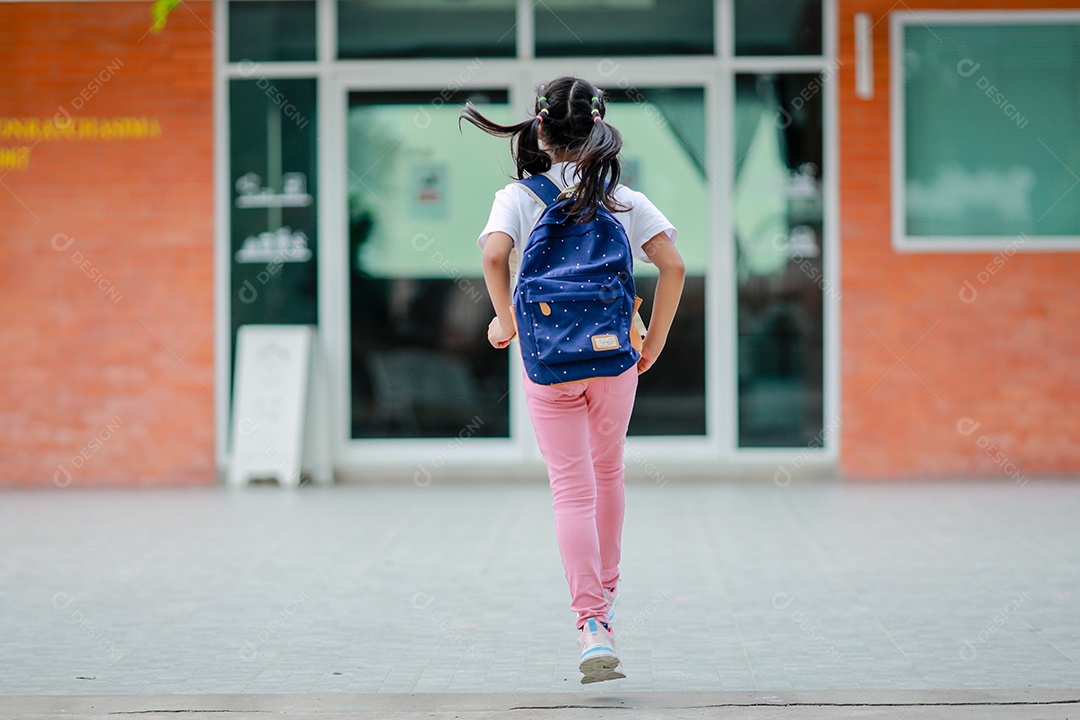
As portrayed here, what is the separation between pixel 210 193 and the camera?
9352 mm

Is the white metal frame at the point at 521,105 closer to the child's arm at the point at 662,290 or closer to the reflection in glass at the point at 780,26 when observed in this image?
the reflection in glass at the point at 780,26

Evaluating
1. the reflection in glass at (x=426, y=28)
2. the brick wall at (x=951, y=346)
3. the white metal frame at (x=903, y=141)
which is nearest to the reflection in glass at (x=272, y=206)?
the reflection in glass at (x=426, y=28)

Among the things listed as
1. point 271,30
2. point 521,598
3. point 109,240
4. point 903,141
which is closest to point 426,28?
point 271,30

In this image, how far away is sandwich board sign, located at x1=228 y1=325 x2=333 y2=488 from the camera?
9.14 metres

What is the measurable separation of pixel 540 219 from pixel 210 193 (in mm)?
5661

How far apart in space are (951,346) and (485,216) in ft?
10.4

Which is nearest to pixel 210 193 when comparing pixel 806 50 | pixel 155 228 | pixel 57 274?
pixel 155 228

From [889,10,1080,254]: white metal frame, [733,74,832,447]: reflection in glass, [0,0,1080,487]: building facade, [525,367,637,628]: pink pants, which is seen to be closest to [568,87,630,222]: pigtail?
[525,367,637,628]: pink pants

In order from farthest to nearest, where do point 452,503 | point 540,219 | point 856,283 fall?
point 856,283 → point 452,503 → point 540,219

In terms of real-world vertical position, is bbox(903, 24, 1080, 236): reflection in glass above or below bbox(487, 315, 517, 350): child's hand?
above

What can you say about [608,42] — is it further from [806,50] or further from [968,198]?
[968,198]

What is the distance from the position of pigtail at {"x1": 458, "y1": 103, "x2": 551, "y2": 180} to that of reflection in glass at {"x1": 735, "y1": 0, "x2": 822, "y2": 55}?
17.3ft

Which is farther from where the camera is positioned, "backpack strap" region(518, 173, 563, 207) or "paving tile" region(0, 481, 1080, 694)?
"paving tile" region(0, 481, 1080, 694)

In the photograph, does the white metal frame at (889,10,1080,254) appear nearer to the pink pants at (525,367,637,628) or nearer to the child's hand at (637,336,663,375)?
the child's hand at (637,336,663,375)
